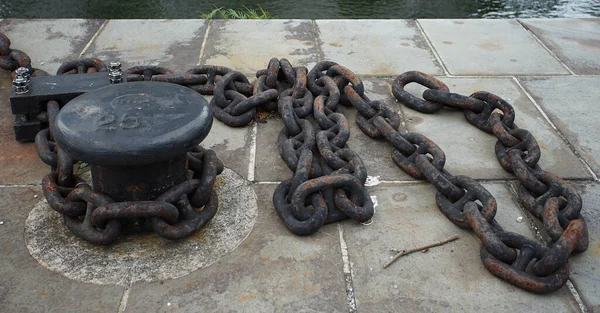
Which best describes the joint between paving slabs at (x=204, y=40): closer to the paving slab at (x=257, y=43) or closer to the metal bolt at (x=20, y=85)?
the paving slab at (x=257, y=43)

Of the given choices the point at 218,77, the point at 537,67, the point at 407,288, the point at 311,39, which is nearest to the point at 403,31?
the point at 311,39

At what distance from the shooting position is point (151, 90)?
10.6 ft

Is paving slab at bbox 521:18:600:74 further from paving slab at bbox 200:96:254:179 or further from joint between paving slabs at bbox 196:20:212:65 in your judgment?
joint between paving slabs at bbox 196:20:212:65

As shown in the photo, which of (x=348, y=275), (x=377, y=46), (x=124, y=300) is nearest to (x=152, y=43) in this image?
(x=377, y=46)

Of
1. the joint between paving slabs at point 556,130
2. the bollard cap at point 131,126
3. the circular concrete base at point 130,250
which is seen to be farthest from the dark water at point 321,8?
the circular concrete base at point 130,250

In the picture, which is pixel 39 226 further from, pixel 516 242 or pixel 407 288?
pixel 516 242

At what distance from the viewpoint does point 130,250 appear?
302cm

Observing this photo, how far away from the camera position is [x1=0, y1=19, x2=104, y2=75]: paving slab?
533cm

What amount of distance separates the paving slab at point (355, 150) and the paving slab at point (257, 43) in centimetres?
104

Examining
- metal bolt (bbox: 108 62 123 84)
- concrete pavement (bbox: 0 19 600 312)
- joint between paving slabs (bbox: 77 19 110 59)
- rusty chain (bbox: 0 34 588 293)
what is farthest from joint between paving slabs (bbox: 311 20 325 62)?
joint between paving slabs (bbox: 77 19 110 59)

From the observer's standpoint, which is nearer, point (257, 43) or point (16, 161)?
point (16, 161)

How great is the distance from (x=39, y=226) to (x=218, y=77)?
1965 mm

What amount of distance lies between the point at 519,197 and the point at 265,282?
1.62m

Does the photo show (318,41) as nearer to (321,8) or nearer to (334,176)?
(334,176)
